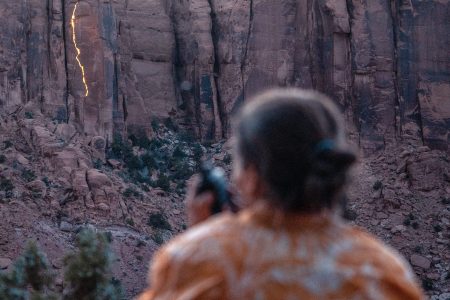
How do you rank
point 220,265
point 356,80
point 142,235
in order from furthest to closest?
point 356,80
point 142,235
point 220,265

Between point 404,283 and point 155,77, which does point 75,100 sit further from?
point 404,283

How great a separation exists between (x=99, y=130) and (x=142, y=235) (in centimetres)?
566

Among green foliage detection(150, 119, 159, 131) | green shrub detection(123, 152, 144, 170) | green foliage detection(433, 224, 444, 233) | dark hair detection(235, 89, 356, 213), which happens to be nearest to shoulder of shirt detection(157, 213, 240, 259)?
dark hair detection(235, 89, 356, 213)

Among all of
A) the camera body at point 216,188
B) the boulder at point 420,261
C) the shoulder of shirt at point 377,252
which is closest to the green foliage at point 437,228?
the boulder at point 420,261

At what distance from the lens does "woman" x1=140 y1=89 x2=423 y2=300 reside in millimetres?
1805

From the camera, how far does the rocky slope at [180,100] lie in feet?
87.4

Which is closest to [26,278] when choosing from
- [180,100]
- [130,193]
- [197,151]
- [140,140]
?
[130,193]

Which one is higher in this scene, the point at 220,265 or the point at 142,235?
the point at 220,265

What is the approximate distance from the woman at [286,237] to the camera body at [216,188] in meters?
0.74

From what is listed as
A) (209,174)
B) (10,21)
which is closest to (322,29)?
(10,21)

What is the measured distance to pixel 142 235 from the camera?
86.5 ft

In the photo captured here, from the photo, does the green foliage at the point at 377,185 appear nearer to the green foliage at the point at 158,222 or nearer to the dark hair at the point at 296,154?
the green foliage at the point at 158,222

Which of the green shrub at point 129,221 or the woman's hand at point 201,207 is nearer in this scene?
the woman's hand at point 201,207

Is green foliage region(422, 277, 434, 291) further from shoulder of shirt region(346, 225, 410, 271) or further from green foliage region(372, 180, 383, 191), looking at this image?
shoulder of shirt region(346, 225, 410, 271)
